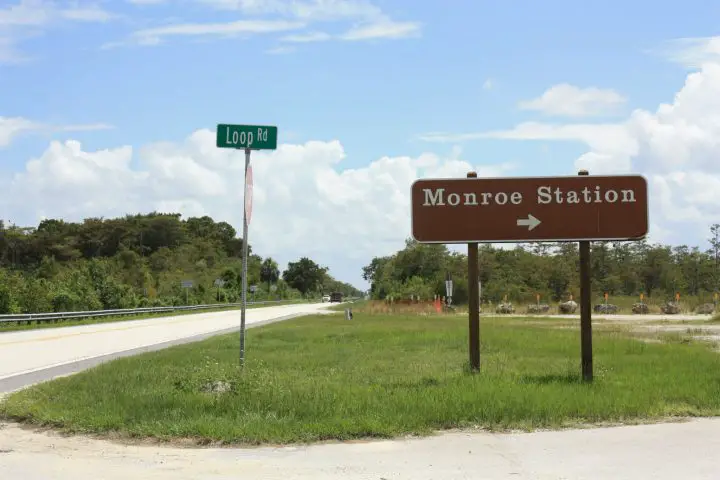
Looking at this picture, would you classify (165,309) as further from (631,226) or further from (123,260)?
(631,226)

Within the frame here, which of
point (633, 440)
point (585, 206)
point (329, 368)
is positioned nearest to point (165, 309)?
point (329, 368)

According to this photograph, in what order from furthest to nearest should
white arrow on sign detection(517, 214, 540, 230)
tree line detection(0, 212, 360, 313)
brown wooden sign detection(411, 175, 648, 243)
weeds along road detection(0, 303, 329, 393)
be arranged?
tree line detection(0, 212, 360, 313) < weeds along road detection(0, 303, 329, 393) < white arrow on sign detection(517, 214, 540, 230) < brown wooden sign detection(411, 175, 648, 243)

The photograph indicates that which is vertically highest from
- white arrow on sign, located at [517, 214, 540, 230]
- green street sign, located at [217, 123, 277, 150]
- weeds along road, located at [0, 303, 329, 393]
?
green street sign, located at [217, 123, 277, 150]

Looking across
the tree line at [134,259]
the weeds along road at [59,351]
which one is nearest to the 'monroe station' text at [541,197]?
the weeds along road at [59,351]

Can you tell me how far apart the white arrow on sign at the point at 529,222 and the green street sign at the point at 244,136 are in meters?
4.39

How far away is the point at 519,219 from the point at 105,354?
42.2ft

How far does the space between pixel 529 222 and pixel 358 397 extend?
458cm

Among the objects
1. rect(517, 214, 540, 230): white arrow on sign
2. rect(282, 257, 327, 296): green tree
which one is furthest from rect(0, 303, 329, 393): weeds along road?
rect(282, 257, 327, 296): green tree

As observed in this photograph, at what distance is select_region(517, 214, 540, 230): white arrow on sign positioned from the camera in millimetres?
12938

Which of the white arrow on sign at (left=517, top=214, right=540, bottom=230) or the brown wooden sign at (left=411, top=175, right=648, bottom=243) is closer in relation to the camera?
the brown wooden sign at (left=411, top=175, right=648, bottom=243)

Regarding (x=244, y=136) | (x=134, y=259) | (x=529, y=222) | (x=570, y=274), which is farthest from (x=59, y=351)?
(x=134, y=259)

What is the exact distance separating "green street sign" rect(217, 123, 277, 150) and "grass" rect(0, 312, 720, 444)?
348 centimetres

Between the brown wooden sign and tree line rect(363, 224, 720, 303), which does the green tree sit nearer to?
tree line rect(363, 224, 720, 303)

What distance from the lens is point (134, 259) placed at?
99.6m
